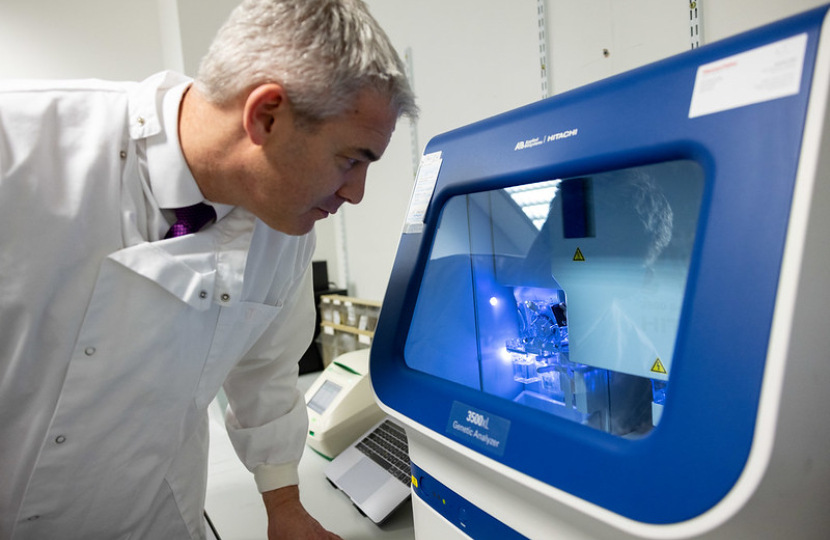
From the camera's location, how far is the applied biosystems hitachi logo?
0.68m

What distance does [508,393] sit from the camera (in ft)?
3.24

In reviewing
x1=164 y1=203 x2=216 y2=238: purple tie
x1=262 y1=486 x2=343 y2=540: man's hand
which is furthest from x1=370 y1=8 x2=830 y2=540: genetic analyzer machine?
x1=164 y1=203 x2=216 y2=238: purple tie

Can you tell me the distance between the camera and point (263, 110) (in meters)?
0.74

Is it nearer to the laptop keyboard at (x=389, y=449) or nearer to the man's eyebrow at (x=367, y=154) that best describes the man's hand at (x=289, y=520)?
the laptop keyboard at (x=389, y=449)

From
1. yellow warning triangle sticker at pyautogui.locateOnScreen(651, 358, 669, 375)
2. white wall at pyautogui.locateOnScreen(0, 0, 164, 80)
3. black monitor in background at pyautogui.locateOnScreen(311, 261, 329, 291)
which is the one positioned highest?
white wall at pyautogui.locateOnScreen(0, 0, 164, 80)

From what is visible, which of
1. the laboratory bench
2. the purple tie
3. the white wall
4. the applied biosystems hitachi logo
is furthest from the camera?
the white wall

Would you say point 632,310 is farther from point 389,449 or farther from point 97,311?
point 97,311

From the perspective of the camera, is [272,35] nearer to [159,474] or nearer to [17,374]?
[17,374]

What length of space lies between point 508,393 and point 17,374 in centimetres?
85

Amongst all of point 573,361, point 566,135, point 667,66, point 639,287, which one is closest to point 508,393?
point 573,361

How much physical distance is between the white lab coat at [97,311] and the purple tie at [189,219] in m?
0.03


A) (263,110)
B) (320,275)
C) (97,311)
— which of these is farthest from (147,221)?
(320,275)

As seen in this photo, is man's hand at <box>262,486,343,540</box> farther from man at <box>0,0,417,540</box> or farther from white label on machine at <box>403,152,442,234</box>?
white label on machine at <box>403,152,442,234</box>

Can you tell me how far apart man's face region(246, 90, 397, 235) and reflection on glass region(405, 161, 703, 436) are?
0.74ft
